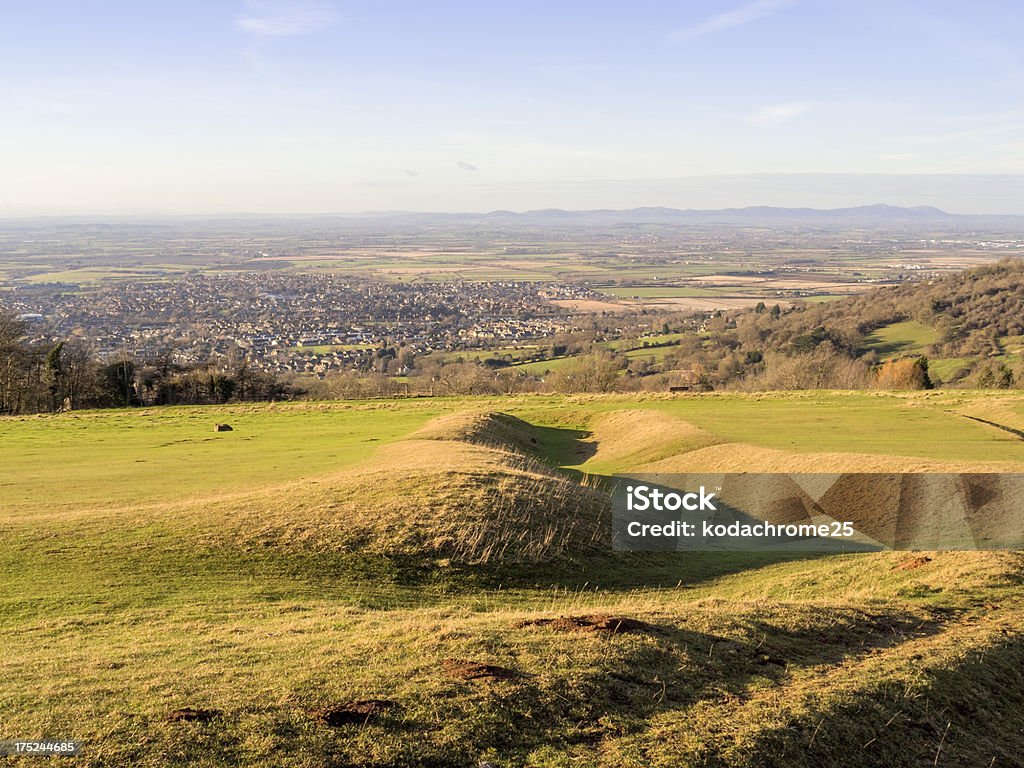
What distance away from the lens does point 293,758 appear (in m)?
7.66

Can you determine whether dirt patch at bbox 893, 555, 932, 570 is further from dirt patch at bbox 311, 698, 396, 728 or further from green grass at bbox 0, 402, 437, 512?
green grass at bbox 0, 402, 437, 512

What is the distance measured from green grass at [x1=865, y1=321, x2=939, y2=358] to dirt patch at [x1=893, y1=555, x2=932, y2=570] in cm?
9727

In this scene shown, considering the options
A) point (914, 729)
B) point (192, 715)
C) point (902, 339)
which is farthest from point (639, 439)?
point (902, 339)

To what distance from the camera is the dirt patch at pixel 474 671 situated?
32.0 feet

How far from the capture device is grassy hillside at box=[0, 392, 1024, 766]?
8.49 meters

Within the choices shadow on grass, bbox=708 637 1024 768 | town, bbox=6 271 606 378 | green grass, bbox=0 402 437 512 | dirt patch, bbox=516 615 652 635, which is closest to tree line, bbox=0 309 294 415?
green grass, bbox=0 402 437 512

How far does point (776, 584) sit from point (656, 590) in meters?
2.65

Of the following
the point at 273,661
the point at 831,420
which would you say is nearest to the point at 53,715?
the point at 273,661

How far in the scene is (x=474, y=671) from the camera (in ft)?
32.3

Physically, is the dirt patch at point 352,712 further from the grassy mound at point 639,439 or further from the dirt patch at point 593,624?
the grassy mound at point 639,439

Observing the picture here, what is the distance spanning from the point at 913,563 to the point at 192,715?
1525cm

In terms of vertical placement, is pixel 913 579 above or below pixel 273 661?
below

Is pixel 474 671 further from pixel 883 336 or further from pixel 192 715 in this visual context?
pixel 883 336

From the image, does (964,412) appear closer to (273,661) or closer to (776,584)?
(776,584)
